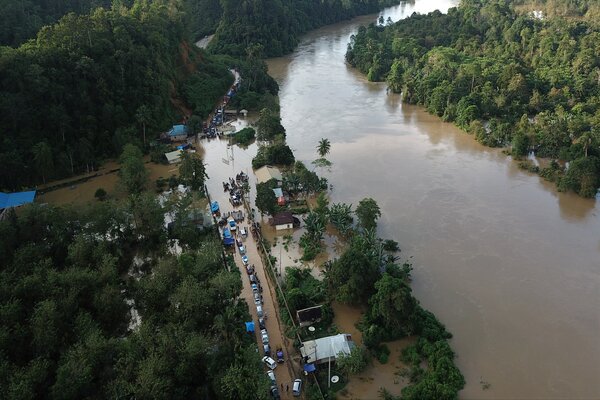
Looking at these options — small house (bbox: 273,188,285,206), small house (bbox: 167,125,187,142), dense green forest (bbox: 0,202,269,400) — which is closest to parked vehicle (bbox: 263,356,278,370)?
dense green forest (bbox: 0,202,269,400)

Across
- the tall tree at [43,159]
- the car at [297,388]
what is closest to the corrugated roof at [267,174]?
the tall tree at [43,159]

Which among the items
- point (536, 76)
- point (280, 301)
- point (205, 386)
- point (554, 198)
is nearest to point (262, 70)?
point (536, 76)

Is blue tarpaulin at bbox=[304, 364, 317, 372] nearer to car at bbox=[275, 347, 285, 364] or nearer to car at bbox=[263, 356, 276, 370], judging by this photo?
car at bbox=[275, 347, 285, 364]

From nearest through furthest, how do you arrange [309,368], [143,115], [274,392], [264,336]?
[274,392], [309,368], [264,336], [143,115]

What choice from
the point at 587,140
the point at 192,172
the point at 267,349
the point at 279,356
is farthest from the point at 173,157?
the point at 587,140

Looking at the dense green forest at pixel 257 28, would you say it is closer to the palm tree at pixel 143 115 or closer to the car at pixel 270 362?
the palm tree at pixel 143 115

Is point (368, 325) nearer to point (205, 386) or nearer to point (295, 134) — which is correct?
point (205, 386)

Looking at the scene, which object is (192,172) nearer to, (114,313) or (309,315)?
(114,313)

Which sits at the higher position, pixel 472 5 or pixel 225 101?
pixel 472 5
